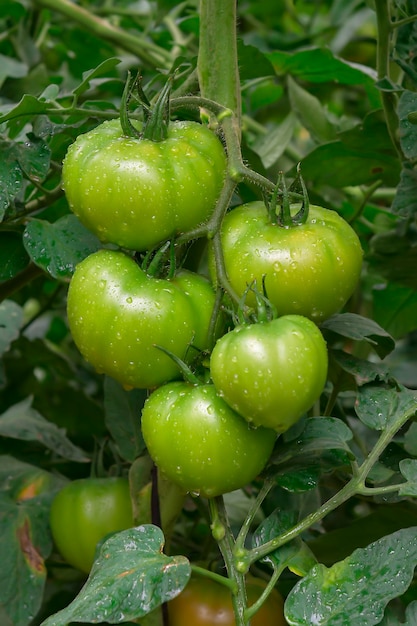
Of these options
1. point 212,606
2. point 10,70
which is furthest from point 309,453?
point 10,70

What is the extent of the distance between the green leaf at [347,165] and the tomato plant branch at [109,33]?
38 cm

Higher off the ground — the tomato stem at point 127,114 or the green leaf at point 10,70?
the tomato stem at point 127,114

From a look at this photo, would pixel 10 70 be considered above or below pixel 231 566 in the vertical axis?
above

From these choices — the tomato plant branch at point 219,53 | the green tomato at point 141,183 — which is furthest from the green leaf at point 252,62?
the green tomato at point 141,183

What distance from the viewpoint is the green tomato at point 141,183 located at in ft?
1.71

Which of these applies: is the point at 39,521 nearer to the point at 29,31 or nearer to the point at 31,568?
the point at 31,568

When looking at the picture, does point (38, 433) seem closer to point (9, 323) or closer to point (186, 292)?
point (9, 323)

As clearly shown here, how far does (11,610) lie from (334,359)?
339 mm

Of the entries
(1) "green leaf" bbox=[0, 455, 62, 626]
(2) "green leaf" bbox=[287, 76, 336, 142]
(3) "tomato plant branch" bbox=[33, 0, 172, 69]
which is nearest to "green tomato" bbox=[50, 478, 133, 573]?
(1) "green leaf" bbox=[0, 455, 62, 626]

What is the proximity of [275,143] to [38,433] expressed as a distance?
452 mm

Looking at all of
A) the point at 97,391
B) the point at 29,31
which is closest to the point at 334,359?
the point at 97,391

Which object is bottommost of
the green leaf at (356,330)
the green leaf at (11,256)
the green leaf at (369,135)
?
the green leaf at (356,330)

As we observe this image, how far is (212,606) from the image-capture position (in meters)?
0.66

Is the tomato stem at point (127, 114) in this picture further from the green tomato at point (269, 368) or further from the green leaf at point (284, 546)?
the green leaf at point (284, 546)
